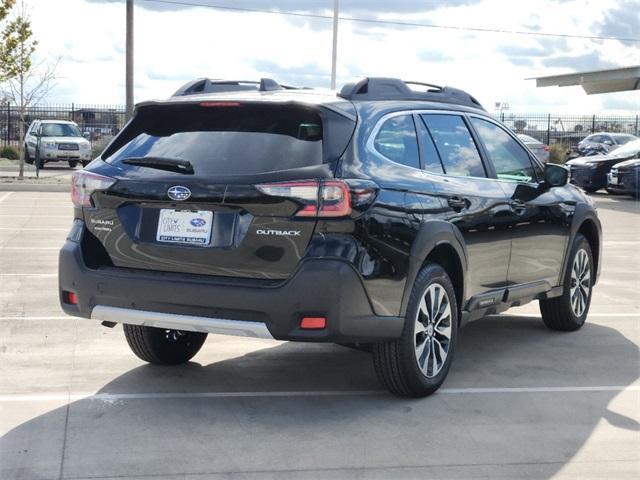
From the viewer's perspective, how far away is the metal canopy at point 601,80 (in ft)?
149

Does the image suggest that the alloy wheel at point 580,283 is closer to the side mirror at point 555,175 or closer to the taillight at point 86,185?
the side mirror at point 555,175

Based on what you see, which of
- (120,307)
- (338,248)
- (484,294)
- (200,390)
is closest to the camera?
(338,248)

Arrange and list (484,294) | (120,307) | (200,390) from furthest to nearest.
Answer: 1. (484,294)
2. (200,390)
3. (120,307)

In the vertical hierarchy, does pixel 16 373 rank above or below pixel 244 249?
below

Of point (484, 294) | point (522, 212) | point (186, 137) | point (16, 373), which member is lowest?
point (16, 373)

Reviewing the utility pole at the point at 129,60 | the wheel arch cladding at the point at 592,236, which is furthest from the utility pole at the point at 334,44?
the wheel arch cladding at the point at 592,236

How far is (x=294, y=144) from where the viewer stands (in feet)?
18.1

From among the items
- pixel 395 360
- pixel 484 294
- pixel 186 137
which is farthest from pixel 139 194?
pixel 484 294

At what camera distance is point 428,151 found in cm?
634

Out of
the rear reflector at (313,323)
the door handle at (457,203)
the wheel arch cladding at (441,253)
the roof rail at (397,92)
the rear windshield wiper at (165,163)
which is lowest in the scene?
the rear reflector at (313,323)

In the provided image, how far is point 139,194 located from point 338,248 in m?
1.16

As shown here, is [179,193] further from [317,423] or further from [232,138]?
[317,423]

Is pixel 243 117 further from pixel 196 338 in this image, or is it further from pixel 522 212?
pixel 522 212

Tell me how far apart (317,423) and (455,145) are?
7.09 ft
